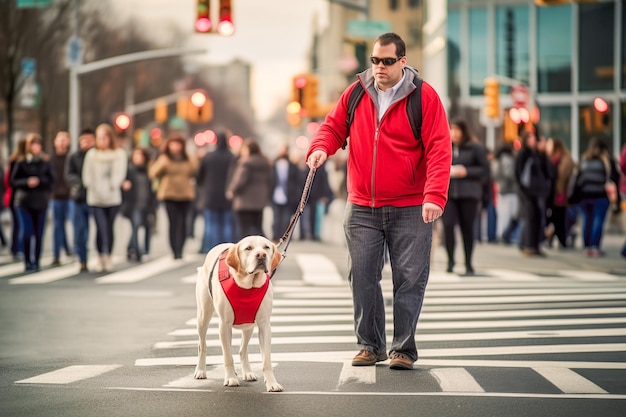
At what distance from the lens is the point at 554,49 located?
165ft

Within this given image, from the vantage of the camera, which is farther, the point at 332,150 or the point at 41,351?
the point at 41,351

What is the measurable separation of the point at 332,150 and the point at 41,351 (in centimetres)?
273

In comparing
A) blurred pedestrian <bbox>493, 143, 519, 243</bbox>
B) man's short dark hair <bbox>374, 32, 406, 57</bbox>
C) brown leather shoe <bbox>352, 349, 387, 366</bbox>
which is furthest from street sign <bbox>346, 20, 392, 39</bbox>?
brown leather shoe <bbox>352, 349, 387, 366</bbox>

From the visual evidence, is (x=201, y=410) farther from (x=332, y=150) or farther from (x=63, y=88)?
(x=63, y=88)

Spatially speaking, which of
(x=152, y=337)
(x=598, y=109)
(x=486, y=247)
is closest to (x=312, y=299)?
(x=152, y=337)

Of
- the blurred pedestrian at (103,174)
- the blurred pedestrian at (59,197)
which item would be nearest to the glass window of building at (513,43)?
the blurred pedestrian at (59,197)

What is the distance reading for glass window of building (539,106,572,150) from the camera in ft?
163

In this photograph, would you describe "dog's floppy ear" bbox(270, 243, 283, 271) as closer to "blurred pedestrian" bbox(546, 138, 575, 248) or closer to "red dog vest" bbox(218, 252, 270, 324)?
"red dog vest" bbox(218, 252, 270, 324)

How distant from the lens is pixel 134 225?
68.5 feet

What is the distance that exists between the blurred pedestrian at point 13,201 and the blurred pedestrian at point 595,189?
8.48m

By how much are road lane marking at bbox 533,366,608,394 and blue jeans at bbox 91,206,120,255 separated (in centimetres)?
1014

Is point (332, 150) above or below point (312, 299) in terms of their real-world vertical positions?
above

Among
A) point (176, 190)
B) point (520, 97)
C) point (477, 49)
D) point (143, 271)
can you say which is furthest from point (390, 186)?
point (477, 49)

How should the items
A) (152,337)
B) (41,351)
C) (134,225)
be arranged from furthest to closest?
(134,225), (152,337), (41,351)
